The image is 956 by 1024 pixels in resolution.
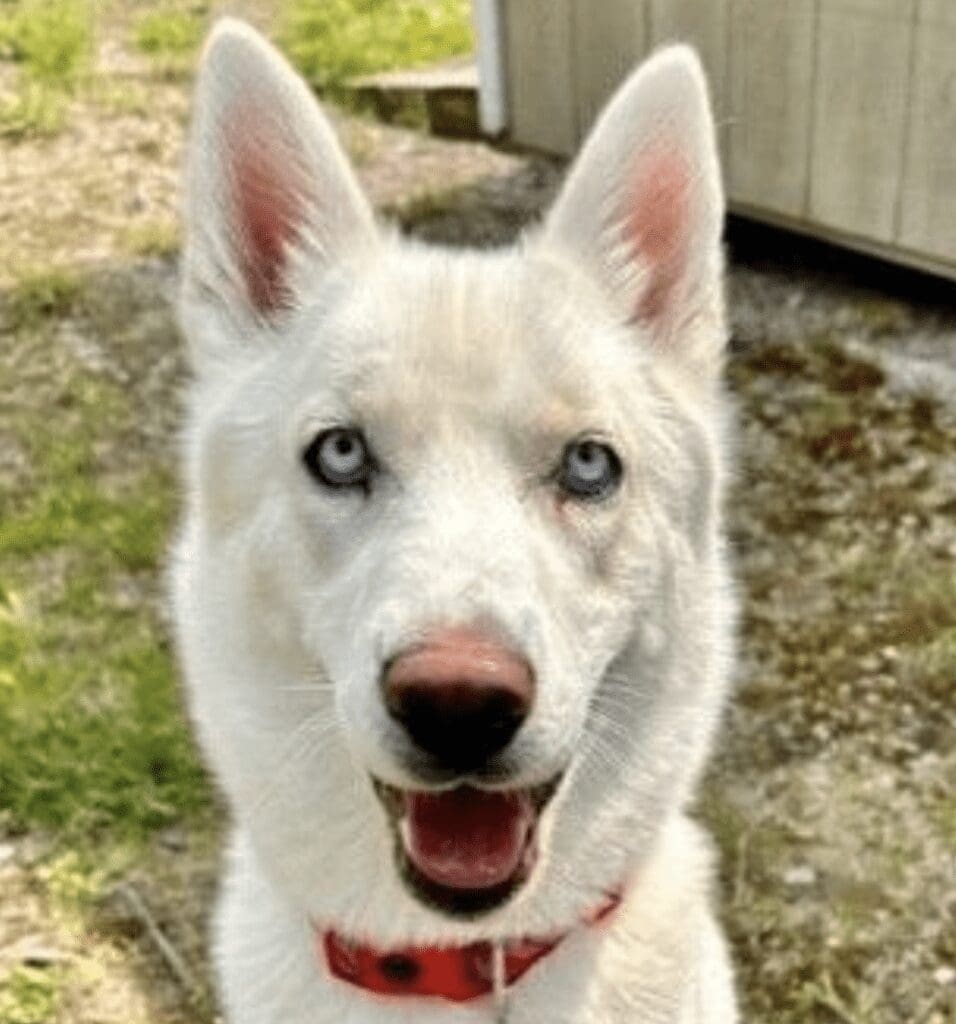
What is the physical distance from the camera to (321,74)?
23.8 feet

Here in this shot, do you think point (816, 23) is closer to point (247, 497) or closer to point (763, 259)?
point (763, 259)

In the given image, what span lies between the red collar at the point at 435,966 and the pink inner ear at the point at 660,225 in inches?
33.4

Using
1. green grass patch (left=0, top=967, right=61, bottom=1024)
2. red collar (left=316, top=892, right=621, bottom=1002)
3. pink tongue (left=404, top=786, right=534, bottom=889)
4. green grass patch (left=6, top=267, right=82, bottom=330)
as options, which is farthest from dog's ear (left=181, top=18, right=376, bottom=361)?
green grass patch (left=6, top=267, right=82, bottom=330)

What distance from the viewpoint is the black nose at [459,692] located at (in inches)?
→ 70.7

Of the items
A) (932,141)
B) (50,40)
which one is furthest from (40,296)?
(932,141)

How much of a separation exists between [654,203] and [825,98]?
10.9 feet

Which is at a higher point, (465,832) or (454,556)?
(454,556)

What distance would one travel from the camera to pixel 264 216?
7.82 ft

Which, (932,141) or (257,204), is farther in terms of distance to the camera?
A: (932,141)

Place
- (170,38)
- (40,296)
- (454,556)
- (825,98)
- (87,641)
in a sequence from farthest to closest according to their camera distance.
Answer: (170,38)
(40,296)
(825,98)
(87,641)
(454,556)

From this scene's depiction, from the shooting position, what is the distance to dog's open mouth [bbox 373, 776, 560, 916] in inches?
79.5

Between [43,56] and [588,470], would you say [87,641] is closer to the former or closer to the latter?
[588,470]

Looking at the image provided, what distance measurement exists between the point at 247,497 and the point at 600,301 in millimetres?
529

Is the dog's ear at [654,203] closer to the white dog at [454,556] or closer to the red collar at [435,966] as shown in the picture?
the white dog at [454,556]
